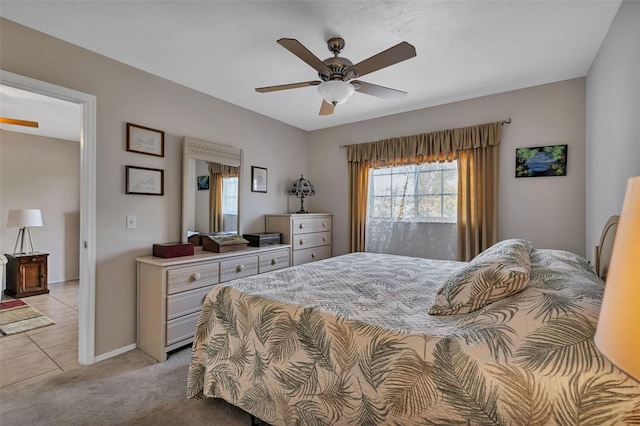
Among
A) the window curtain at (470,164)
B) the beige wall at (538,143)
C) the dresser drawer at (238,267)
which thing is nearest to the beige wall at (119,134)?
the dresser drawer at (238,267)

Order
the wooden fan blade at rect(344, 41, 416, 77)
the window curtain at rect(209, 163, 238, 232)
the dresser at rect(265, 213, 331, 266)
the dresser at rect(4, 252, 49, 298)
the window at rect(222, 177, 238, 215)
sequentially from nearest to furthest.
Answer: the wooden fan blade at rect(344, 41, 416, 77) < the window curtain at rect(209, 163, 238, 232) < the window at rect(222, 177, 238, 215) < the dresser at rect(265, 213, 331, 266) < the dresser at rect(4, 252, 49, 298)

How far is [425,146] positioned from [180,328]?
130 inches

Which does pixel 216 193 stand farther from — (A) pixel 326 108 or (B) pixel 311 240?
(A) pixel 326 108

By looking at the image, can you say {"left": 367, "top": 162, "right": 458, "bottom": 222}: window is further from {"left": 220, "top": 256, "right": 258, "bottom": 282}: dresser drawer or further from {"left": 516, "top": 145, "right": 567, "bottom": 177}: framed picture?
{"left": 220, "top": 256, "right": 258, "bottom": 282}: dresser drawer

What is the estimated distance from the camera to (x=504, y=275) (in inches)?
50.7

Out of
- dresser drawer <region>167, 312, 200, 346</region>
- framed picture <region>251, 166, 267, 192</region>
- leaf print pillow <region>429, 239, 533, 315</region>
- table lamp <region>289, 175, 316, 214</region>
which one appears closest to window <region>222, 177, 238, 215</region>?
framed picture <region>251, 166, 267, 192</region>

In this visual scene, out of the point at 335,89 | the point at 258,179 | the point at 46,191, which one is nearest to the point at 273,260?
the point at 258,179

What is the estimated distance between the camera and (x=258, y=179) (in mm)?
3951

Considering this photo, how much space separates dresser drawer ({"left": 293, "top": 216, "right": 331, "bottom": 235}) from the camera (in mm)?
3949

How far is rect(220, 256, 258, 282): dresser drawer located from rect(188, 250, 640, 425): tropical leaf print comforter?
3.74 feet

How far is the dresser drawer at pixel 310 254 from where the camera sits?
392 cm

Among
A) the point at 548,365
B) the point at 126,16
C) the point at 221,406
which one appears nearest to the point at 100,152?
the point at 126,16

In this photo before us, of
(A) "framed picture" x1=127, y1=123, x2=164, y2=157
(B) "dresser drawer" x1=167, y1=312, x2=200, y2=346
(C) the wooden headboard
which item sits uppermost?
(A) "framed picture" x1=127, y1=123, x2=164, y2=157

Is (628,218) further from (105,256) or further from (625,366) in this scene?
(105,256)
